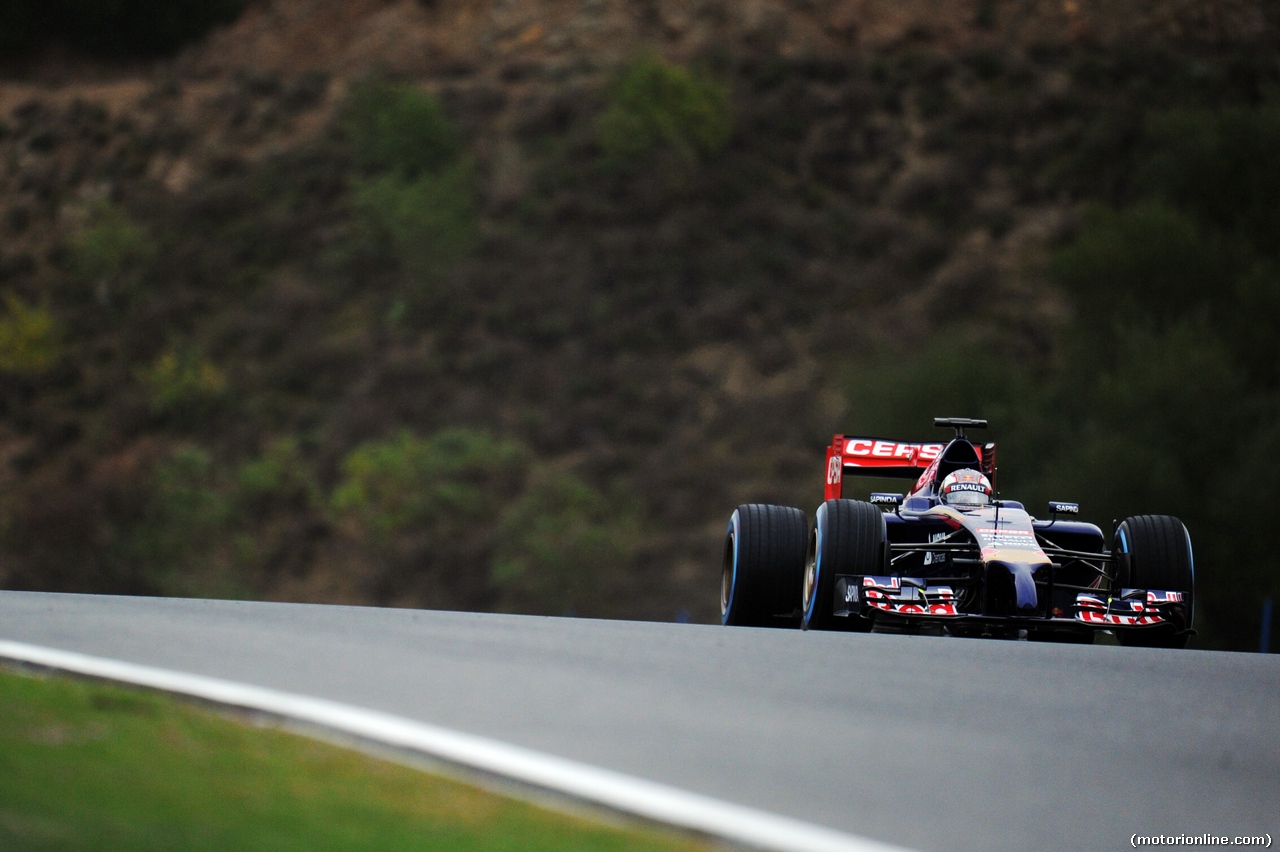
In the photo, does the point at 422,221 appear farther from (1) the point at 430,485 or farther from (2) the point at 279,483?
(1) the point at 430,485

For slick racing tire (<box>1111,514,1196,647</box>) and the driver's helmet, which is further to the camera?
the driver's helmet

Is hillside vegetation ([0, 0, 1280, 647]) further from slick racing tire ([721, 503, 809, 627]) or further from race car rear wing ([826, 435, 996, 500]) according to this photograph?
slick racing tire ([721, 503, 809, 627])

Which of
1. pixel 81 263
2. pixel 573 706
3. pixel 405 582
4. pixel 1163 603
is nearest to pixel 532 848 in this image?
pixel 573 706

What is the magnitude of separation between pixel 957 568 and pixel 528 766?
7601 millimetres

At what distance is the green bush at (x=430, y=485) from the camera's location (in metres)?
43.2

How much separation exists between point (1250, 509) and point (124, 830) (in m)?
28.5

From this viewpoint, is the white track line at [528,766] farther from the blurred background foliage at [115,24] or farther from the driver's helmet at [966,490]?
the blurred background foliage at [115,24]

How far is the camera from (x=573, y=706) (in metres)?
5.84

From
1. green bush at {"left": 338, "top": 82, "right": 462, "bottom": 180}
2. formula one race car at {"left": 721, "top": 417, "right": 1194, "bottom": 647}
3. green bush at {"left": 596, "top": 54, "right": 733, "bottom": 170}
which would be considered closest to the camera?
formula one race car at {"left": 721, "top": 417, "right": 1194, "bottom": 647}

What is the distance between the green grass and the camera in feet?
12.1

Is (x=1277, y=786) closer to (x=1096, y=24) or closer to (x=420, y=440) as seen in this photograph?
(x=420, y=440)

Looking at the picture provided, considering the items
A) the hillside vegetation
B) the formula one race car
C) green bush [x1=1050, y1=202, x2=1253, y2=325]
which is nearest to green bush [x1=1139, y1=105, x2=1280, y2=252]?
the hillside vegetation

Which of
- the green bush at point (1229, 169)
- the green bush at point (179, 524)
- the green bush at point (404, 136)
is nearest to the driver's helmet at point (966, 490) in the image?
the green bush at point (1229, 169)

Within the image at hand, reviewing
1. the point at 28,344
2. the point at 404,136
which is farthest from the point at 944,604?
the point at 404,136
